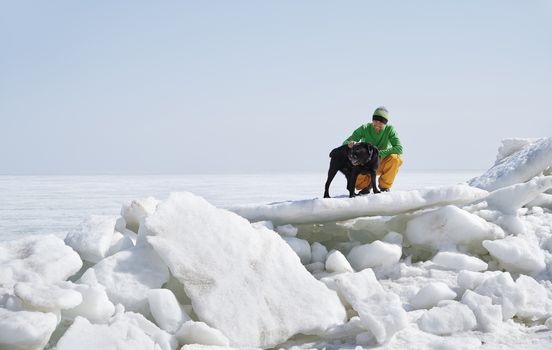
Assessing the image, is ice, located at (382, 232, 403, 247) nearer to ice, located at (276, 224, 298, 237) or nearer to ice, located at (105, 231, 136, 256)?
ice, located at (276, 224, 298, 237)

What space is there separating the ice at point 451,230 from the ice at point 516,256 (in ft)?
0.67

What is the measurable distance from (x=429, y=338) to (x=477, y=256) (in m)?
2.00

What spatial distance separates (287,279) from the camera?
443cm

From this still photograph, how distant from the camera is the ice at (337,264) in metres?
4.98

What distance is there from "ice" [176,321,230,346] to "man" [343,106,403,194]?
350 cm

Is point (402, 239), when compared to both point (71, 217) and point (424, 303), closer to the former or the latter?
point (424, 303)

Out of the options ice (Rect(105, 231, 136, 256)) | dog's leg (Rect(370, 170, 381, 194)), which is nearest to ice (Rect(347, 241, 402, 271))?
dog's leg (Rect(370, 170, 381, 194))

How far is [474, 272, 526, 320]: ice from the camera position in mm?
4336

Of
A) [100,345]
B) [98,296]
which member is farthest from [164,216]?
[100,345]

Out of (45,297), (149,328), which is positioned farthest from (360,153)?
(45,297)

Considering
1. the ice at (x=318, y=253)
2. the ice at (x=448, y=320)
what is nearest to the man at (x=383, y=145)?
the ice at (x=318, y=253)

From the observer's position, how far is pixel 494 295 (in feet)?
14.4

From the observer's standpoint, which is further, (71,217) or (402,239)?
(71,217)

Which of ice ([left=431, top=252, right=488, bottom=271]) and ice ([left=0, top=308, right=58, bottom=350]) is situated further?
ice ([left=431, top=252, right=488, bottom=271])
